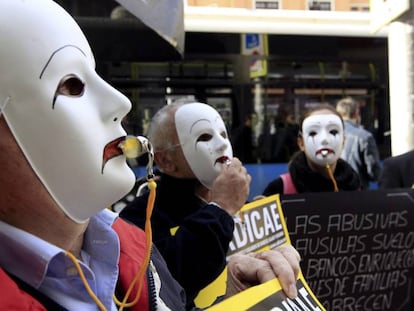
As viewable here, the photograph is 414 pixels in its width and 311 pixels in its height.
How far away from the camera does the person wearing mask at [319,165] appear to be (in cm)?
280

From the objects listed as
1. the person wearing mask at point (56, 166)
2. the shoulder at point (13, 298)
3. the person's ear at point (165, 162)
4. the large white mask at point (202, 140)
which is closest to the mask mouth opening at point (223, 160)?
the large white mask at point (202, 140)

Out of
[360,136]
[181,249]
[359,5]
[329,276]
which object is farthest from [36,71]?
[359,5]

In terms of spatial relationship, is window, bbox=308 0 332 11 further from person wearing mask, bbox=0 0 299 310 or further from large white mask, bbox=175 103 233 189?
person wearing mask, bbox=0 0 299 310

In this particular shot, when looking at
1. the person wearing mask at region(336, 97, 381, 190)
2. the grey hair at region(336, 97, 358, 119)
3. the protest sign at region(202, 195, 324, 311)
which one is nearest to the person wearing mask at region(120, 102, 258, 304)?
the protest sign at region(202, 195, 324, 311)

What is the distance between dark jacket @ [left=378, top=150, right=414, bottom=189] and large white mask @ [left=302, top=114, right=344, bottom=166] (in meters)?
0.46

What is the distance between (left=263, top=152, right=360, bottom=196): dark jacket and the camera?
2.79 meters

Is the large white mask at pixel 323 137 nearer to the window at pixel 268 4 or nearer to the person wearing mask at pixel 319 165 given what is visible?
the person wearing mask at pixel 319 165

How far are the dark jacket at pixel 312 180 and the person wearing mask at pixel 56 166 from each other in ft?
6.40

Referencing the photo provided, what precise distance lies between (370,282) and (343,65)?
153 inches

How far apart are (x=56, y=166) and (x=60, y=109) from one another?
89 mm

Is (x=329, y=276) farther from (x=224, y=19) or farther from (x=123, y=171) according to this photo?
(x=224, y=19)

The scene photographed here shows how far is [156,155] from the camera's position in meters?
2.05

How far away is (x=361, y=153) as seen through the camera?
4.85 meters

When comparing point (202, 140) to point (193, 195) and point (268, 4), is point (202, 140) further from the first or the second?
point (268, 4)
